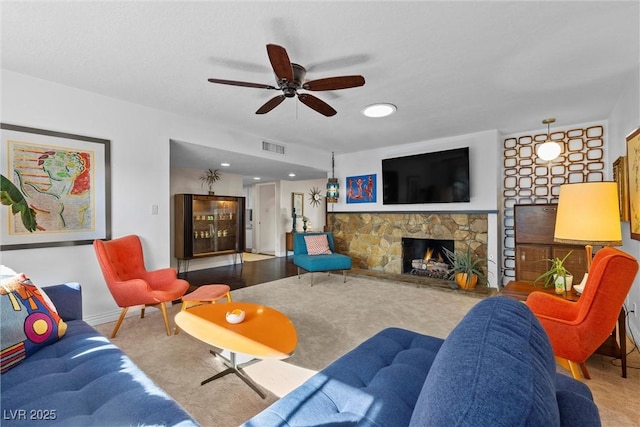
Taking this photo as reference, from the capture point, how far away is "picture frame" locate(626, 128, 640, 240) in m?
2.26

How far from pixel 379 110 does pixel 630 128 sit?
7.53ft

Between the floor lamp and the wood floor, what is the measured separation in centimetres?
399

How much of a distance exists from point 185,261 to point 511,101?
19.0 feet

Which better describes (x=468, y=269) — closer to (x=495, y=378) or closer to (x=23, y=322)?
(x=495, y=378)

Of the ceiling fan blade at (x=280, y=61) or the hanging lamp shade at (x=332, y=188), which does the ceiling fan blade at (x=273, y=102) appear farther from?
the hanging lamp shade at (x=332, y=188)

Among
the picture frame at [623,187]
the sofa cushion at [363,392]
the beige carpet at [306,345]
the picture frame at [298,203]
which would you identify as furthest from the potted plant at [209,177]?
the picture frame at [623,187]

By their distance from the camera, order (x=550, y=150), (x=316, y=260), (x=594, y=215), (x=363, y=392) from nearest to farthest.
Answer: (x=363, y=392), (x=594, y=215), (x=550, y=150), (x=316, y=260)

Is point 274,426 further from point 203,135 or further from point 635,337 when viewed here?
point 203,135

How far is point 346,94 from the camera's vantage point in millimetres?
2984

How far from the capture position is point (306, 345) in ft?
8.07

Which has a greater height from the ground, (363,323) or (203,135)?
(203,135)

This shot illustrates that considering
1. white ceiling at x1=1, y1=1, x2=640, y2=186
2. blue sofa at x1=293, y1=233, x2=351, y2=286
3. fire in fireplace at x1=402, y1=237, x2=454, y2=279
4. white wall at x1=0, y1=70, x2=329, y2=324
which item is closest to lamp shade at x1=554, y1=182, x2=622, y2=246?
white ceiling at x1=1, y1=1, x2=640, y2=186

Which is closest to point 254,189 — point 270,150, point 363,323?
point 270,150

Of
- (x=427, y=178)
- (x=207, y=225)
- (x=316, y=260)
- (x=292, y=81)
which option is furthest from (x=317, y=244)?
(x=292, y=81)
